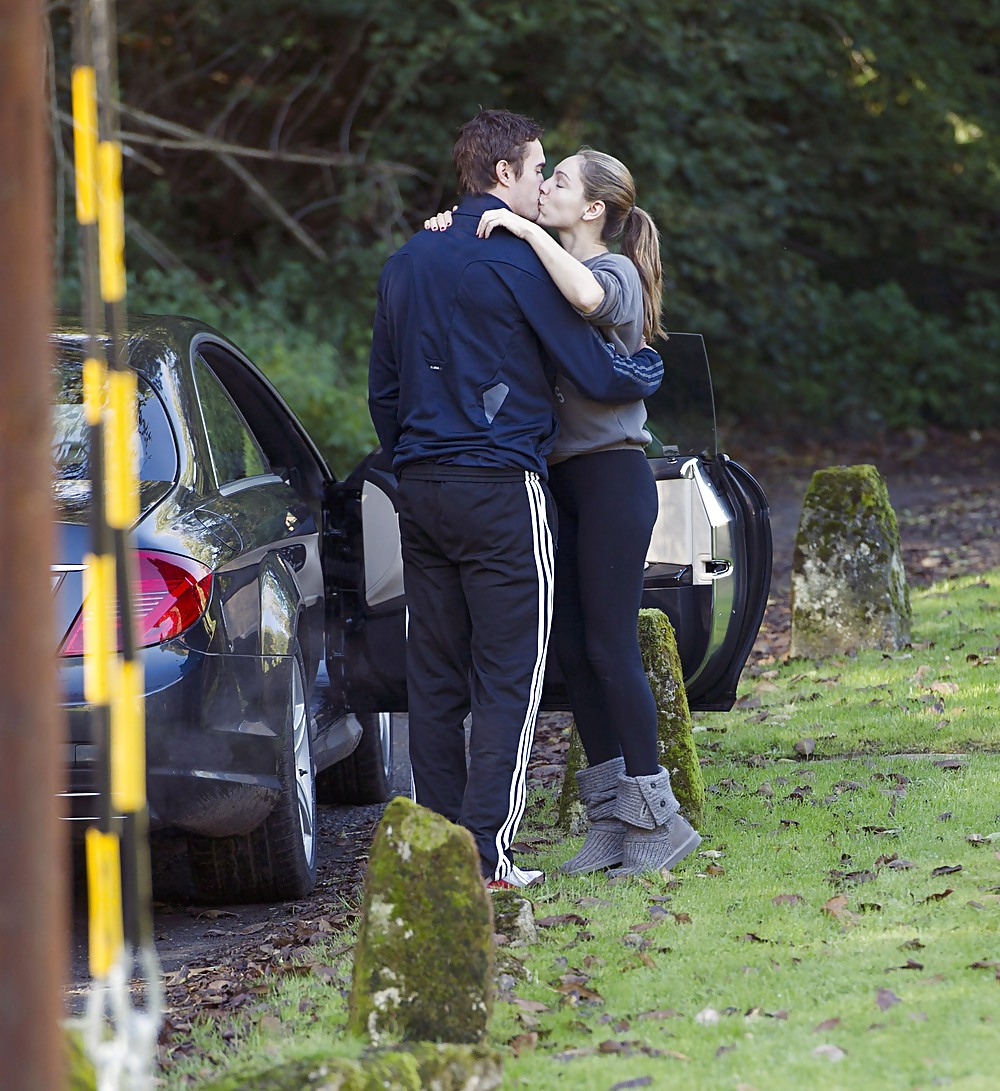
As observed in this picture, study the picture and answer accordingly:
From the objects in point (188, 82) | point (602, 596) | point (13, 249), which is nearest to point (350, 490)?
point (602, 596)

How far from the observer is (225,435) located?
4.98 metres

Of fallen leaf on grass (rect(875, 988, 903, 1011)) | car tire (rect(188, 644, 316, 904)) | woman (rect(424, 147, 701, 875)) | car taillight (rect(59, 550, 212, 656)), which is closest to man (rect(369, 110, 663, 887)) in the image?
woman (rect(424, 147, 701, 875))

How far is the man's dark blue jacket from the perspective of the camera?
4.07m

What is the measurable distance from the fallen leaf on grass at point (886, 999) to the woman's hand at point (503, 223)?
6.67 feet

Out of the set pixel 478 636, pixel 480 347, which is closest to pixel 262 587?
pixel 478 636

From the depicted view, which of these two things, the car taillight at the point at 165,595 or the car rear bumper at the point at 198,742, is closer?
the car rear bumper at the point at 198,742

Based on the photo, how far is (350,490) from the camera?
5.04m

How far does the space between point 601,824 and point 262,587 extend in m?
1.21

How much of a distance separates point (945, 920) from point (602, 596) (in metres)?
1.24

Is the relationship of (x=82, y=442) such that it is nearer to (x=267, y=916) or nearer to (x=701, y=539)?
(x=267, y=916)

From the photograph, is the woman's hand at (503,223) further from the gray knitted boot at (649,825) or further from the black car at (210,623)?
the gray knitted boot at (649,825)

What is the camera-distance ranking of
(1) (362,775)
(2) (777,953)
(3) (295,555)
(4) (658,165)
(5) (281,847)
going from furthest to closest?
(4) (658,165) < (1) (362,775) < (3) (295,555) < (5) (281,847) < (2) (777,953)

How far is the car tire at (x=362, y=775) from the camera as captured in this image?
6.04m

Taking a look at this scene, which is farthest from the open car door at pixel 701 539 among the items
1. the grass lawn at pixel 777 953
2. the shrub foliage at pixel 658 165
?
the shrub foliage at pixel 658 165
